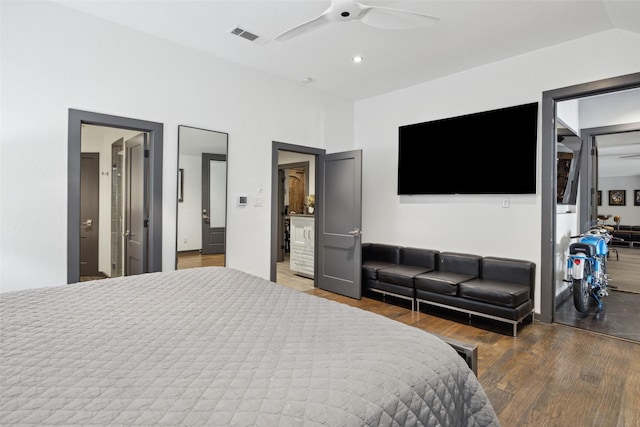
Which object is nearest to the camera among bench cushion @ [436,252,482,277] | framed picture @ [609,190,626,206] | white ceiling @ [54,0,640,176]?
white ceiling @ [54,0,640,176]

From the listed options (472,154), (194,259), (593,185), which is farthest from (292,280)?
(593,185)

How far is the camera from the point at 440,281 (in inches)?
152

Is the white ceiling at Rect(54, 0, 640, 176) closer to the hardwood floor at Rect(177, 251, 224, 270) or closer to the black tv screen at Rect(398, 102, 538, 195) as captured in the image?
the black tv screen at Rect(398, 102, 538, 195)

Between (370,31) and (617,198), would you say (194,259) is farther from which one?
(617,198)

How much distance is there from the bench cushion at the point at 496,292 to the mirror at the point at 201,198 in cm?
272

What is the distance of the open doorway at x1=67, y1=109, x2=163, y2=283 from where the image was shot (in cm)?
296

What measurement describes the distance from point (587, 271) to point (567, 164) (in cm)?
133

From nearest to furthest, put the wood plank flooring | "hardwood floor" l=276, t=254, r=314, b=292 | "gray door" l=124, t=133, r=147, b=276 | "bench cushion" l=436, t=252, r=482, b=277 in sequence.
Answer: "gray door" l=124, t=133, r=147, b=276, "bench cushion" l=436, t=252, r=482, b=277, the wood plank flooring, "hardwood floor" l=276, t=254, r=314, b=292

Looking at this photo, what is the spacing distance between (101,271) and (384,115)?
16.2 feet

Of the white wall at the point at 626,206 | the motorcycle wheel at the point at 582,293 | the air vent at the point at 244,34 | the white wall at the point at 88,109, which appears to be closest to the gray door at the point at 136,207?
the white wall at the point at 88,109

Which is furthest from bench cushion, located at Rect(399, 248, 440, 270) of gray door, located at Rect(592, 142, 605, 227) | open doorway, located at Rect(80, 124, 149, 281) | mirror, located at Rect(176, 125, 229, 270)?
open doorway, located at Rect(80, 124, 149, 281)

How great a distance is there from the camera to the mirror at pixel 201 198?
11.9ft

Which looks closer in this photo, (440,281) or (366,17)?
(366,17)

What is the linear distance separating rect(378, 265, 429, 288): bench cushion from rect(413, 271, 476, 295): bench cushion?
9 cm
